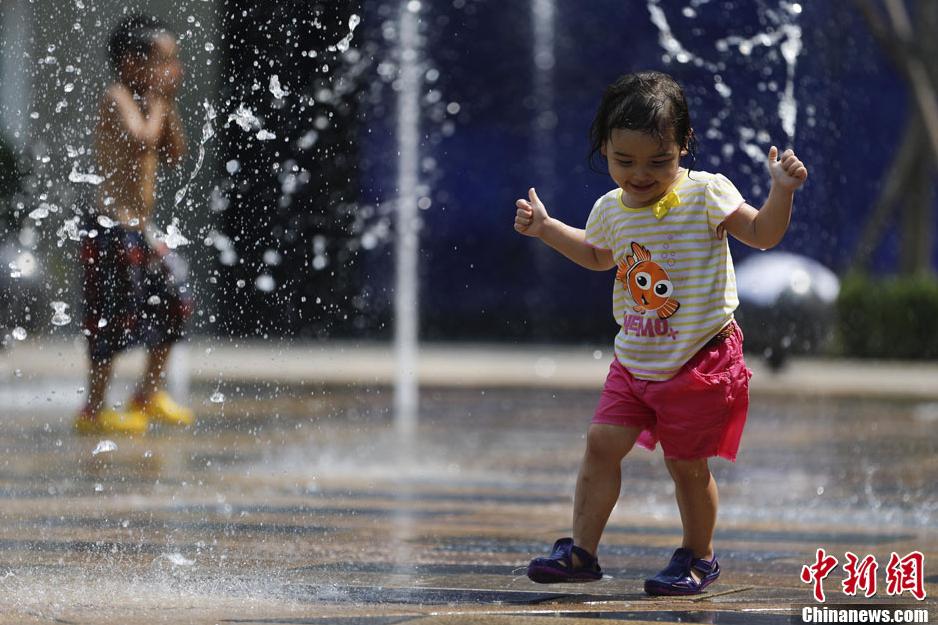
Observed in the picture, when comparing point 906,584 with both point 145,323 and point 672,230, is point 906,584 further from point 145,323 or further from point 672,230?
point 145,323

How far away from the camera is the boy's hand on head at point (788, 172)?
3.28 meters

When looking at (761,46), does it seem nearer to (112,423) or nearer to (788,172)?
(112,423)

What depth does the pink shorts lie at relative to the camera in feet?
11.3

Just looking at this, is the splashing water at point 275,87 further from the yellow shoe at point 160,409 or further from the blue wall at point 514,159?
the blue wall at point 514,159

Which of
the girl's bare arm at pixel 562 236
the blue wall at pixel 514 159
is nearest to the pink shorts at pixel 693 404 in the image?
the girl's bare arm at pixel 562 236

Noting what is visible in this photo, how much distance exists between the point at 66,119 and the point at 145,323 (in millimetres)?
1804

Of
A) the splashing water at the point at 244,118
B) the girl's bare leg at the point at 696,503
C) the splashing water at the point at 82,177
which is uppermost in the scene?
the splashing water at the point at 244,118

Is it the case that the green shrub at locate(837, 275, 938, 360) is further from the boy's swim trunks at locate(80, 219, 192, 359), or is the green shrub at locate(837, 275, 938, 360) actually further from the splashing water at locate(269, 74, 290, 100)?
the splashing water at locate(269, 74, 290, 100)

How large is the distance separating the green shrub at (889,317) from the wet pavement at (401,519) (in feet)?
20.4

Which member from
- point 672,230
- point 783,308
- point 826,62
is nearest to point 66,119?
point 672,230

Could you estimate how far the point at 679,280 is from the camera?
11.4 ft

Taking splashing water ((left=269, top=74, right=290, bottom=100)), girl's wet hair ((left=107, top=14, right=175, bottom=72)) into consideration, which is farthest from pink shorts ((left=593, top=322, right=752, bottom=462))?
girl's wet hair ((left=107, top=14, right=175, bottom=72))

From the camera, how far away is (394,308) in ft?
52.4
